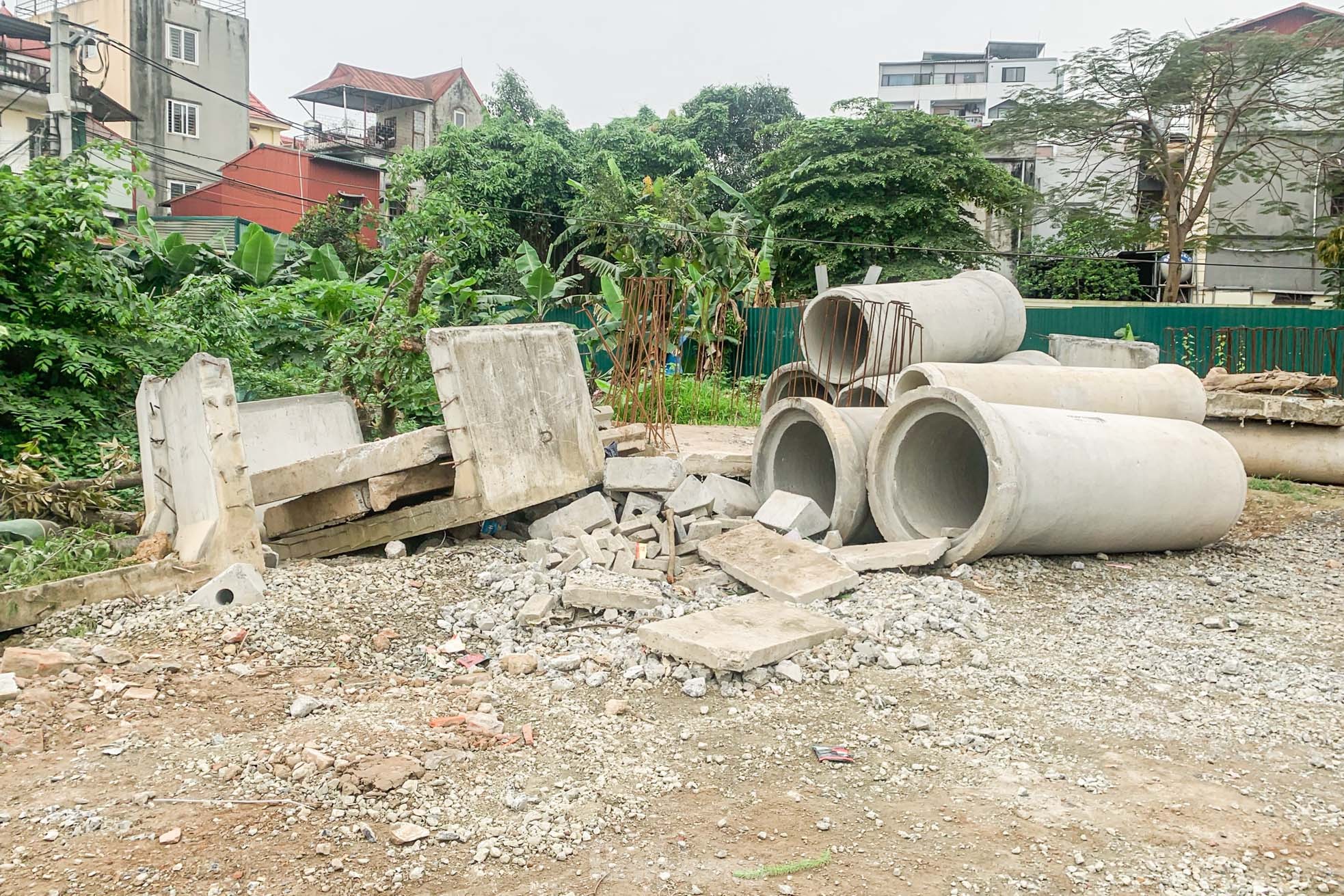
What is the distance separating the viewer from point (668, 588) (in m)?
5.84

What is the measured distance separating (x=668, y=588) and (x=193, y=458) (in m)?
2.96

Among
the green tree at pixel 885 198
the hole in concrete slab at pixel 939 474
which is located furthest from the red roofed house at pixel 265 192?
the hole in concrete slab at pixel 939 474

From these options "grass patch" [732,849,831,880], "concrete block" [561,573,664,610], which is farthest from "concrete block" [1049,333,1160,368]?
"grass patch" [732,849,831,880]

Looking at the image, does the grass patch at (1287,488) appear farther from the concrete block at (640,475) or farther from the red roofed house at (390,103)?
the red roofed house at (390,103)

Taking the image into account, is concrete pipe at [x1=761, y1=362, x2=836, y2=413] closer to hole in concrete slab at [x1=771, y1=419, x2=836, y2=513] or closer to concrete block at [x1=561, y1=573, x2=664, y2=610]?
hole in concrete slab at [x1=771, y1=419, x2=836, y2=513]

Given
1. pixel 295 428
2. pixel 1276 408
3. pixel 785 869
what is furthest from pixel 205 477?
pixel 1276 408

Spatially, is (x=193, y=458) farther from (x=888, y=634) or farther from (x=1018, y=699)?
(x=1018, y=699)

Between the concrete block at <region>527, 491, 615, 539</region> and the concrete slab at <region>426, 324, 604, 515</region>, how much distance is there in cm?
16

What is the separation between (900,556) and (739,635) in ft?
5.76

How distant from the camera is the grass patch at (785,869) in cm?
297

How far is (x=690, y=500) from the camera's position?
704 centimetres

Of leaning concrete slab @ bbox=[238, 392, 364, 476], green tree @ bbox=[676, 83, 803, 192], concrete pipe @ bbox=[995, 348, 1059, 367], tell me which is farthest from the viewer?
green tree @ bbox=[676, 83, 803, 192]

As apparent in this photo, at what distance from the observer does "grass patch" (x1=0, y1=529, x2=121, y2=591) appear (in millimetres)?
5539

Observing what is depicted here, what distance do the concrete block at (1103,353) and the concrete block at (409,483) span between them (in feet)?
23.6
